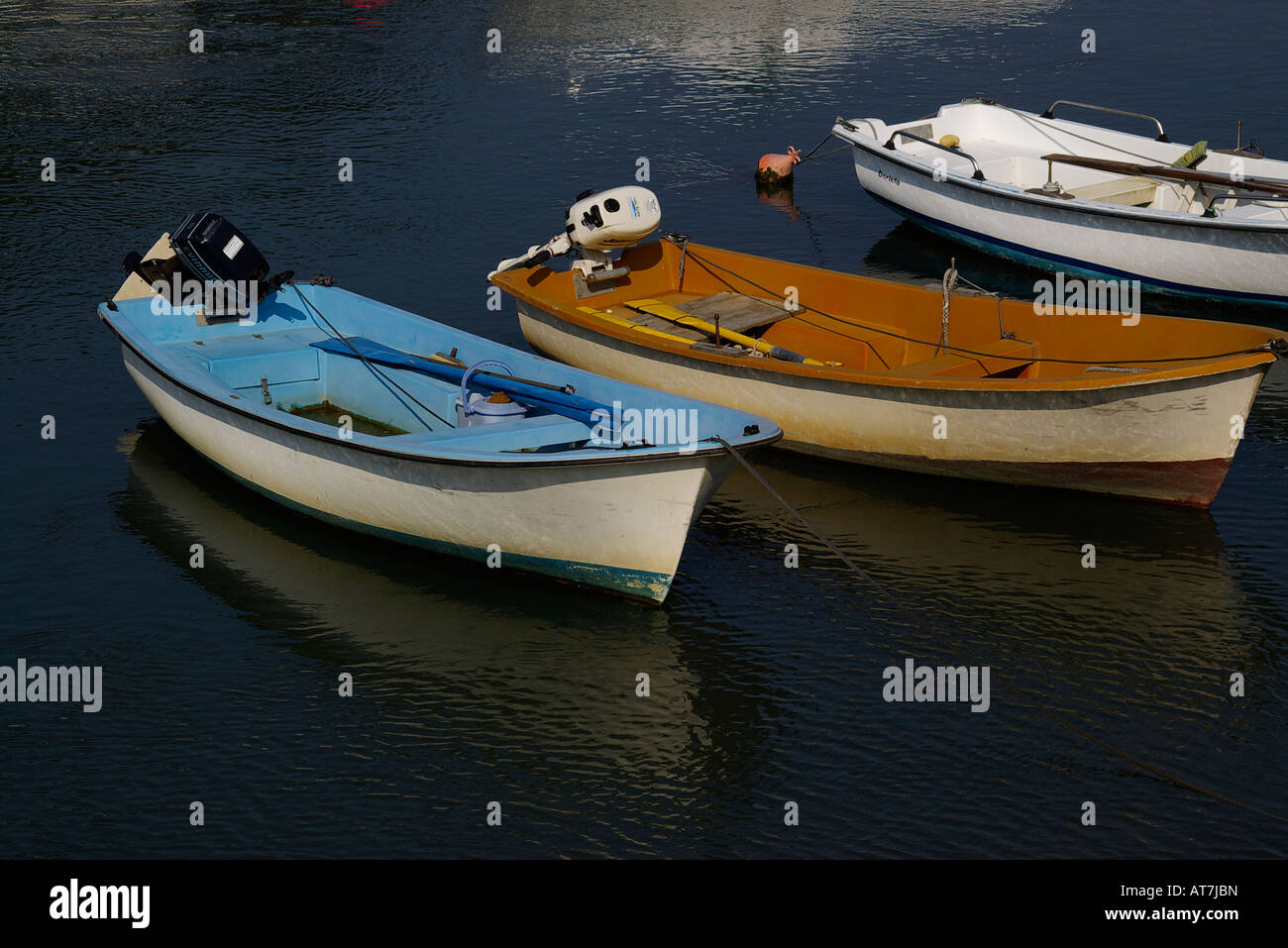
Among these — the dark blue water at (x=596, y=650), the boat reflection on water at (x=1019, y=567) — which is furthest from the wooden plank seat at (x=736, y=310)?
the dark blue water at (x=596, y=650)

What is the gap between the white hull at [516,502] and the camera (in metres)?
11.8

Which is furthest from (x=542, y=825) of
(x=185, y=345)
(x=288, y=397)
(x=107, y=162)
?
(x=107, y=162)

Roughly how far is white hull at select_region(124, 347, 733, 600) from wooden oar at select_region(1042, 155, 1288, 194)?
933cm

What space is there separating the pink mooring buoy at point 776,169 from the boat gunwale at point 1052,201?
68.7 inches

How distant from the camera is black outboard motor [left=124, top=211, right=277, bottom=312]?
15969mm

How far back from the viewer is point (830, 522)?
13992 millimetres

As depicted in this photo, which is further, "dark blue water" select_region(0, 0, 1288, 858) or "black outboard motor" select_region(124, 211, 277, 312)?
"black outboard motor" select_region(124, 211, 277, 312)

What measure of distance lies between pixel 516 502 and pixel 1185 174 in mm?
10533

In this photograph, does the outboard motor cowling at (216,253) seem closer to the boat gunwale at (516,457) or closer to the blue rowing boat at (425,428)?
the blue rowing boat at (425,428)

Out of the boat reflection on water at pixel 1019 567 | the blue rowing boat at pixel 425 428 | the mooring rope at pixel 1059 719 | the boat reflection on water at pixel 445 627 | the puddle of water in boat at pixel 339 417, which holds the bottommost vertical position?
the boat reflection on water at pixel 445 627

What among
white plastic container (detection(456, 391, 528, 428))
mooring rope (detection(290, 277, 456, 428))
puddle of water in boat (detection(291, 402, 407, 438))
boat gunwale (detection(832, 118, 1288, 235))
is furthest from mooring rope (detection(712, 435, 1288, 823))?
boat gunwale (detection(832, 118, 1288, 235))

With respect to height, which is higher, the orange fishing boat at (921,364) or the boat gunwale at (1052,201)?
the boat gunwale at (1052,201)

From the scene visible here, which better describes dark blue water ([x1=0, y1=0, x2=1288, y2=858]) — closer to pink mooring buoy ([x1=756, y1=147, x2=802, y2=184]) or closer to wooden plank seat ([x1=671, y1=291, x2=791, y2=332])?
pink mooring buoy ([x1=756, y1=147, x2=802, y2=184])

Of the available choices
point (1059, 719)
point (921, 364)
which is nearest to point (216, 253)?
point (921, 364)
